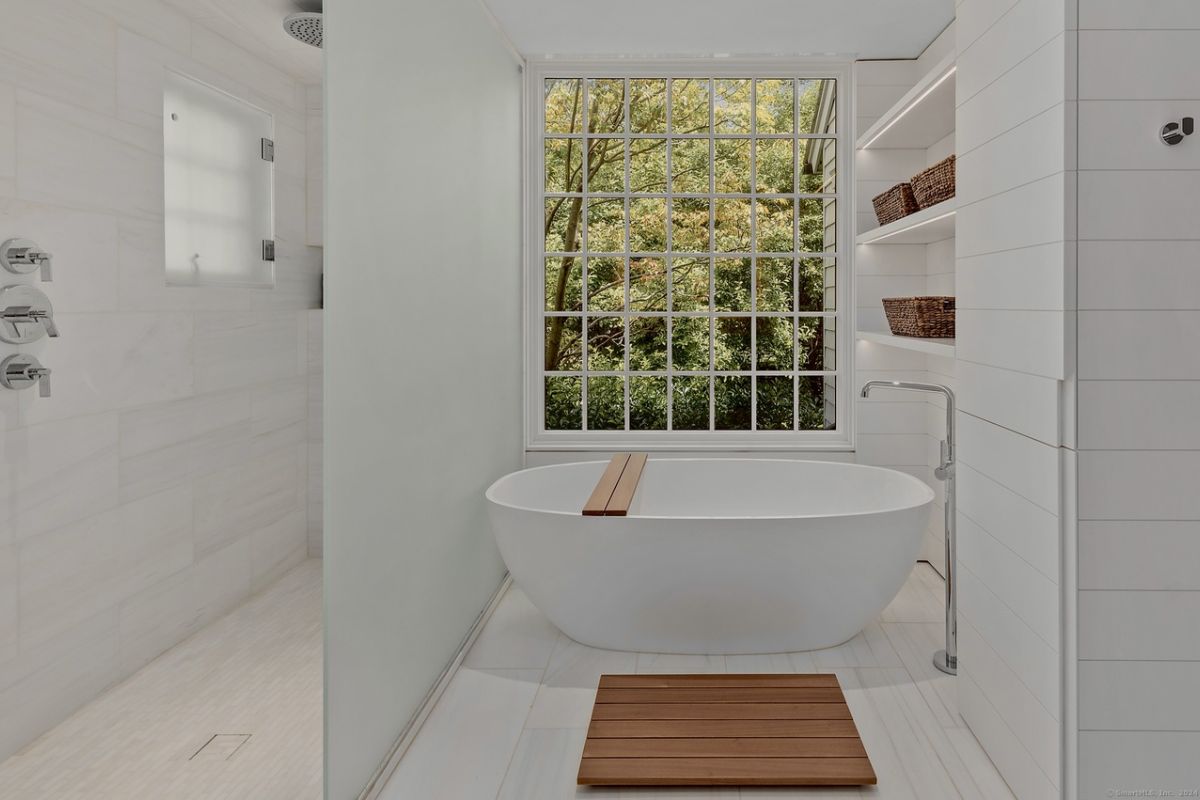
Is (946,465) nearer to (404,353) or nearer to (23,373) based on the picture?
(404,353)

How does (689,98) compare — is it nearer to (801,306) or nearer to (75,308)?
(801,306)

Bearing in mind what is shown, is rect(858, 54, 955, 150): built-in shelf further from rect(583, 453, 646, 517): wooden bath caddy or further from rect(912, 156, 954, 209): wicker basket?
rect(583, 453, 646, 517): wooden bath caddy

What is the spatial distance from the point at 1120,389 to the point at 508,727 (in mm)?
1872

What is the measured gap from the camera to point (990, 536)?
2.38 m

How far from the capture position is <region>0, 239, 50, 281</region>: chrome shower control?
2.44m

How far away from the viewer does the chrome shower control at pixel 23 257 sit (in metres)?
2.44

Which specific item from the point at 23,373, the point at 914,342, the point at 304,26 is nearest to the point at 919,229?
the point at 914,342

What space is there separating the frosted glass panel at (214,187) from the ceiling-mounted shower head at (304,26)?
0.40 metres

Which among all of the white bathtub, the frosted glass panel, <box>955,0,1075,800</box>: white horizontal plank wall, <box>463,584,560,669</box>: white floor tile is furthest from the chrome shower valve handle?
<box>955,0,1075,800</box>: white horizontal plank wall

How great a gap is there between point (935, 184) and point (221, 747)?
302 cm

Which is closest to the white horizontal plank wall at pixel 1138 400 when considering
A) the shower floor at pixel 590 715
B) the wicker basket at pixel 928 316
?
the shower floor at pixel 590 715

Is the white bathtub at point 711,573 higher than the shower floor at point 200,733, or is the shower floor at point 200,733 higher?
the white bathtub at point 711,573

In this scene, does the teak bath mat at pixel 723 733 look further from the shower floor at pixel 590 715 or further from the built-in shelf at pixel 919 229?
the built-in shelf at pixel 919 229

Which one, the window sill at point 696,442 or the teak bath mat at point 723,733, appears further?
the window sill at point 696,442
